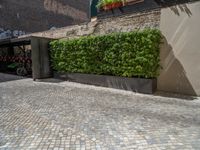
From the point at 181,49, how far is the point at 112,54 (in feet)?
8.53

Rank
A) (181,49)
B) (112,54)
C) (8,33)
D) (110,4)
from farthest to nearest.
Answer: (8,33)
(110,4)
(112,54)
(181,49)

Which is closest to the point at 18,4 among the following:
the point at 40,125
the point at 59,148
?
the point at 40,125

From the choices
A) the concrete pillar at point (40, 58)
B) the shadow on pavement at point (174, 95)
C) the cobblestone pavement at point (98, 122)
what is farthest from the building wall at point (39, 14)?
the shadow on pavement at point (174, 95)

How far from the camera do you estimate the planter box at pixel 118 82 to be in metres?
7.38

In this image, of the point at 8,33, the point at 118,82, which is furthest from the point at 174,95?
the point at 8,33

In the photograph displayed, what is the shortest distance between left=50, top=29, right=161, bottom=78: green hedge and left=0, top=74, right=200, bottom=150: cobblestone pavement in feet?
4.33

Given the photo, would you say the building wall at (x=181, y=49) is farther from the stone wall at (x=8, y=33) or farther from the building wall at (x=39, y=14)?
the building wall at (x=39, y=14)

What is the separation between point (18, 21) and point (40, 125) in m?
15.8

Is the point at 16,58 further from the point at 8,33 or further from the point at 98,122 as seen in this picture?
the point at 98,122

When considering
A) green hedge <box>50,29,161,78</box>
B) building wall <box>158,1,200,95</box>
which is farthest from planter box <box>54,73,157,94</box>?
building wall <box>158,1,200,95</box>

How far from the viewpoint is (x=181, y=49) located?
23.3ft

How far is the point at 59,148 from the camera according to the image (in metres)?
3.24

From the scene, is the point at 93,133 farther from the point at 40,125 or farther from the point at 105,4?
the point at 105,4

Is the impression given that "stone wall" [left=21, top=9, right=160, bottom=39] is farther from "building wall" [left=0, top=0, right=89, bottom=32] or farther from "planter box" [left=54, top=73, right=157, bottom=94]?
"building wall" [left=0, top=0, right=89, bottom=32]
